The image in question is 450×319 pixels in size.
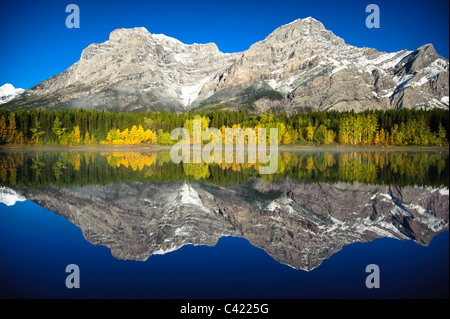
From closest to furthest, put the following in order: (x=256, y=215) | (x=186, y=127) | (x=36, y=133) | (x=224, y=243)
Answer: (x=224, y=243)
(x=256, y=215)
(x=36, y=133)
(x=186, y=127)

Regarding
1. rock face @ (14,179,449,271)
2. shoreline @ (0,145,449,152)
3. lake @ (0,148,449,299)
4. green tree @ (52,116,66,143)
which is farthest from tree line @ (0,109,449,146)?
lake @ (0,148,449,299)

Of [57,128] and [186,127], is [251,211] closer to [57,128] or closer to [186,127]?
[186,127]

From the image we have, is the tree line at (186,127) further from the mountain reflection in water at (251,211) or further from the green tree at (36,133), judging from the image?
the mountain reflection in water at (251,211)

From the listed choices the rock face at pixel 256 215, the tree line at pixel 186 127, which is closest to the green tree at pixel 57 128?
the tree line at pixel 186 127

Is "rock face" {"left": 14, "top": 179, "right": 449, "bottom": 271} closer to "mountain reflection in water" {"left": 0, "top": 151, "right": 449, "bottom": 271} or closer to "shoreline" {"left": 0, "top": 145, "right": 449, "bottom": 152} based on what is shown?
"mountain reflection in water" {"left": 0, "top": 151, "right": 449, "bottom": 271}

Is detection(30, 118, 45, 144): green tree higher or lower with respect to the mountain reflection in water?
higher

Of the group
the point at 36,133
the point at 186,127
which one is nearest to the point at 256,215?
the point at 186,127
